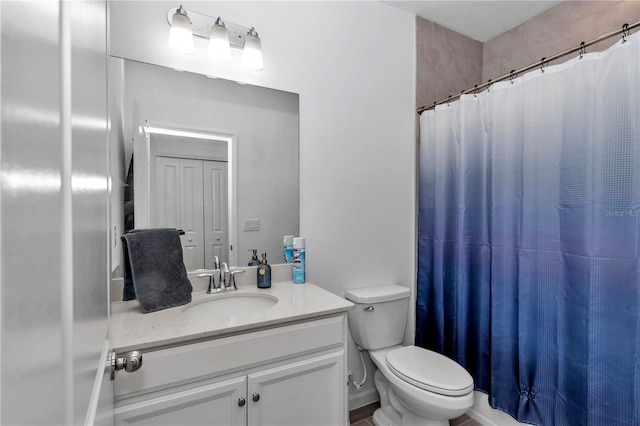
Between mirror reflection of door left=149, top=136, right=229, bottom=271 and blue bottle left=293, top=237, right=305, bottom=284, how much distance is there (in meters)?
0.35

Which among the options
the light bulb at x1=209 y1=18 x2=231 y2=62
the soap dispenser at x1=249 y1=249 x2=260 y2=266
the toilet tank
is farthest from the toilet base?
the light bulb at x1=209 y1=18 x2=231 y2=62

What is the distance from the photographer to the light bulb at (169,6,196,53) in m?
1.36

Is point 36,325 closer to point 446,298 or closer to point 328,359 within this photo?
point 328,359

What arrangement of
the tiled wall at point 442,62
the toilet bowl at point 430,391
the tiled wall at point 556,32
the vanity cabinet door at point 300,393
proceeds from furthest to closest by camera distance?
the tiled wall at point 442,62, the tiled wall at point 556,32, the toilet bowl at point 430,391, the vanity cabinet door at point 300,393

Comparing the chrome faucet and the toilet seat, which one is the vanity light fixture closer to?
the chrome faucet

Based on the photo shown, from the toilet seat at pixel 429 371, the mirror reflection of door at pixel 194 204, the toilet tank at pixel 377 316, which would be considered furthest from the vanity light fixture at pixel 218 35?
the toilet seat at pixel 429 371

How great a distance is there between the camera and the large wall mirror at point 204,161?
1.36m

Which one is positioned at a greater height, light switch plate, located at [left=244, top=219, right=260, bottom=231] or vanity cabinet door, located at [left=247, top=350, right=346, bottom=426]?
light switch plate, located at [left=244, top=219, right=260, bottom=231]

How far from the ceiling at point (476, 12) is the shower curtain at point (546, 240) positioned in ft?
2.20

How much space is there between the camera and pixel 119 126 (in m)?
1.32

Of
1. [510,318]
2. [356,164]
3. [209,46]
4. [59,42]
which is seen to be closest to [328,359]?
[510,318]

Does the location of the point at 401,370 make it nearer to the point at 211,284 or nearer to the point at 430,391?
the point at 430,391

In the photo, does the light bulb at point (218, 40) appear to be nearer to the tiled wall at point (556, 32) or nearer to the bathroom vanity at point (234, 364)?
the bathroom vanity at point (234, 364)

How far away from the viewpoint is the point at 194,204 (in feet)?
4.90
